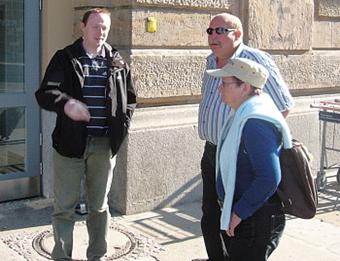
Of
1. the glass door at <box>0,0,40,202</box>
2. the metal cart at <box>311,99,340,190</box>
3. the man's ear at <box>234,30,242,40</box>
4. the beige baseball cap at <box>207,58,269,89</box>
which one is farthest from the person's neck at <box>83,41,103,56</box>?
the metal cart at <box>311,99,340,190</box>

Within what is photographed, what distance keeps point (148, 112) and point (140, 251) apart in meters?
1.44

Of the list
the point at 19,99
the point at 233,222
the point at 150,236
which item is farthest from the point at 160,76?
the point at 233,222

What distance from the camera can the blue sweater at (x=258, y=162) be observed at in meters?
2.74

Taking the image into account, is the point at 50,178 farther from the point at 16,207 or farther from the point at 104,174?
the point at 104,174

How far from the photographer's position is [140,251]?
15.3 feet

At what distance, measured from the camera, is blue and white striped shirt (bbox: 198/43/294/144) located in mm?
3748

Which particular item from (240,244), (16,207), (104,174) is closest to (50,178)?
(16,207)

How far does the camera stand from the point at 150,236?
5.01 m

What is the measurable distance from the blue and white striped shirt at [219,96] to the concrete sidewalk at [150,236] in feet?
3.97

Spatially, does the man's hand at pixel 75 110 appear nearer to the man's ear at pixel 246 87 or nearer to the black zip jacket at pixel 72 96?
the black zip jacket at pixel 72 96

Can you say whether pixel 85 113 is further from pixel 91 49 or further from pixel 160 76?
pixel 160 76

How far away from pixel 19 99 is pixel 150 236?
1799mm

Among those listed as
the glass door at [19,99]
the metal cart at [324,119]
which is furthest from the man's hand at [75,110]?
the metal cart at [324,119]

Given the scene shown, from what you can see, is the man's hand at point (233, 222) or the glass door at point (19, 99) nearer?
the man's hand at point (233, 222)
